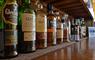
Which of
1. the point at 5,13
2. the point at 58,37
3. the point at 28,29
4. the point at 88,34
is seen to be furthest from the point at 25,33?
the point at 88,34

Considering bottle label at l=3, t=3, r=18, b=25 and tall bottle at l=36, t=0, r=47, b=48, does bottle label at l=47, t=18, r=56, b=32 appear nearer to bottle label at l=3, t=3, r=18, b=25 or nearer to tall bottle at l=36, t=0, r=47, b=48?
tall bottle at l=36, t=0, r=47, b=48

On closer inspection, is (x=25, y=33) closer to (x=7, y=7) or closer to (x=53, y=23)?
(x=7, y=7)

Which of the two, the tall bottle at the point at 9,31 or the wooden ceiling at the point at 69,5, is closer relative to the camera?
the tall bottle at the point at 9,31

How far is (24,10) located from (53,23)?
0.86ft

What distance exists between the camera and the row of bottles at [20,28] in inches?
19.6

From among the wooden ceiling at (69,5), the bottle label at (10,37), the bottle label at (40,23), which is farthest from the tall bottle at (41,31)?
the wooden ceiling at (69,5)

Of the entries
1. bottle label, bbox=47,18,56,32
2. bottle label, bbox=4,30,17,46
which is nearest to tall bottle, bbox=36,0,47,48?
bottle label, bbox=47,18,56,32

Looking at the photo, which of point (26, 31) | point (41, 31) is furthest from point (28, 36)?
point (41, 31)

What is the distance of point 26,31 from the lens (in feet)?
1.95

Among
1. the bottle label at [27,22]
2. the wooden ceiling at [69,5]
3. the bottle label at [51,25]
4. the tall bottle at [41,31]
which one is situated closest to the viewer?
the bottle label at [27,22]

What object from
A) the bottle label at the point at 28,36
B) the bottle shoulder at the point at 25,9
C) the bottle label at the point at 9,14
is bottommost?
the bottle label at the point at 28,36

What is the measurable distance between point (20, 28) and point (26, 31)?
0.08 ft

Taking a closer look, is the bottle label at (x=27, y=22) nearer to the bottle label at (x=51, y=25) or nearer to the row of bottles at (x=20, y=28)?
the row of bottles at (x=20, y=28)

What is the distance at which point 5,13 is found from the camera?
1.65 ft
